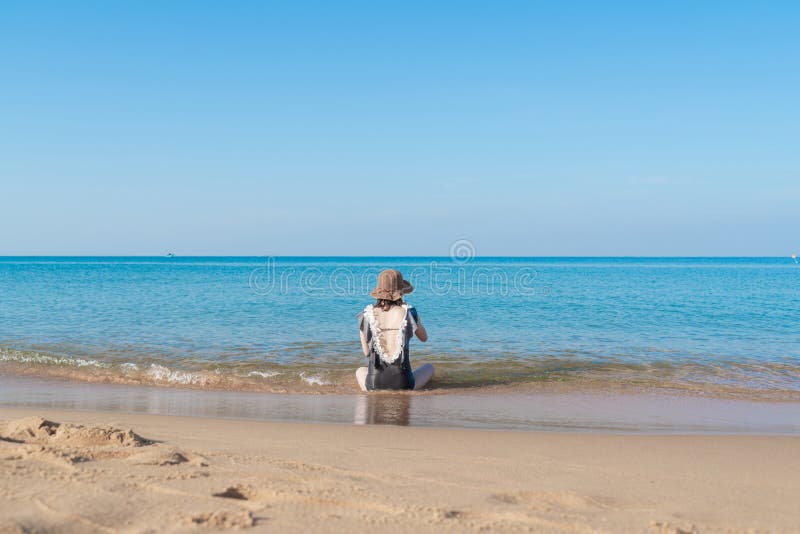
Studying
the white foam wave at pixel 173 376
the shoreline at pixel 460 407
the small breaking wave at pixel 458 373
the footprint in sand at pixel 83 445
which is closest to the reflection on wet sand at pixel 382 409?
the shoreline at pixel 460 407

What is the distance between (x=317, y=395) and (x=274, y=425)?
2.53 meters

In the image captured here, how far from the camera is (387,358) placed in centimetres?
889

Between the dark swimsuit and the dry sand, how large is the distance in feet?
8.92

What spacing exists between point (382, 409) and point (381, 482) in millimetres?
3798

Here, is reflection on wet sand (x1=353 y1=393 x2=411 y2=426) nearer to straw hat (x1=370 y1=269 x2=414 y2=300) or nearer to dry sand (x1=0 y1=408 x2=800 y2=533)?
dry sand (x1=0 y1=408 x2=800 y2=533)

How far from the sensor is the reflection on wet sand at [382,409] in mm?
7113

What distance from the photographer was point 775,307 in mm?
24109

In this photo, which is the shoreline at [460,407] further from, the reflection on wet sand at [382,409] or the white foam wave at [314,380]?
the white foam wave at [314,380]

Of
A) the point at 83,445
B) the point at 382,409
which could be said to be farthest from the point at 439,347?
the point at 83,445

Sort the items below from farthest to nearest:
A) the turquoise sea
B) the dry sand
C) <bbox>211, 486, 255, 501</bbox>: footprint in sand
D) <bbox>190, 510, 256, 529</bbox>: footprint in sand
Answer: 1. the turquoise sea
2. <bbox>211, 486, 255, 501</bbox>: footprint in sand
3. the dry sand
4. <bbox>190, 510, 256, 529</bbox>: footprint in sand

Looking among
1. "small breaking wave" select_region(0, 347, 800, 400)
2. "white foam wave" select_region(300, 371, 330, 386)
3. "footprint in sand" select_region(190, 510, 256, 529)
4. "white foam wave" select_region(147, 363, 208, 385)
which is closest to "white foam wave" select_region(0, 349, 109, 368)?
"small breaking wave" select_region(0, 347, 800, 400)

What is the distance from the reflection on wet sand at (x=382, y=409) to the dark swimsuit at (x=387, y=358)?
0.20m

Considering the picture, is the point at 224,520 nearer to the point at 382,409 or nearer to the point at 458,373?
the point at 382,409

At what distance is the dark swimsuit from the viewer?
28.6 ft
